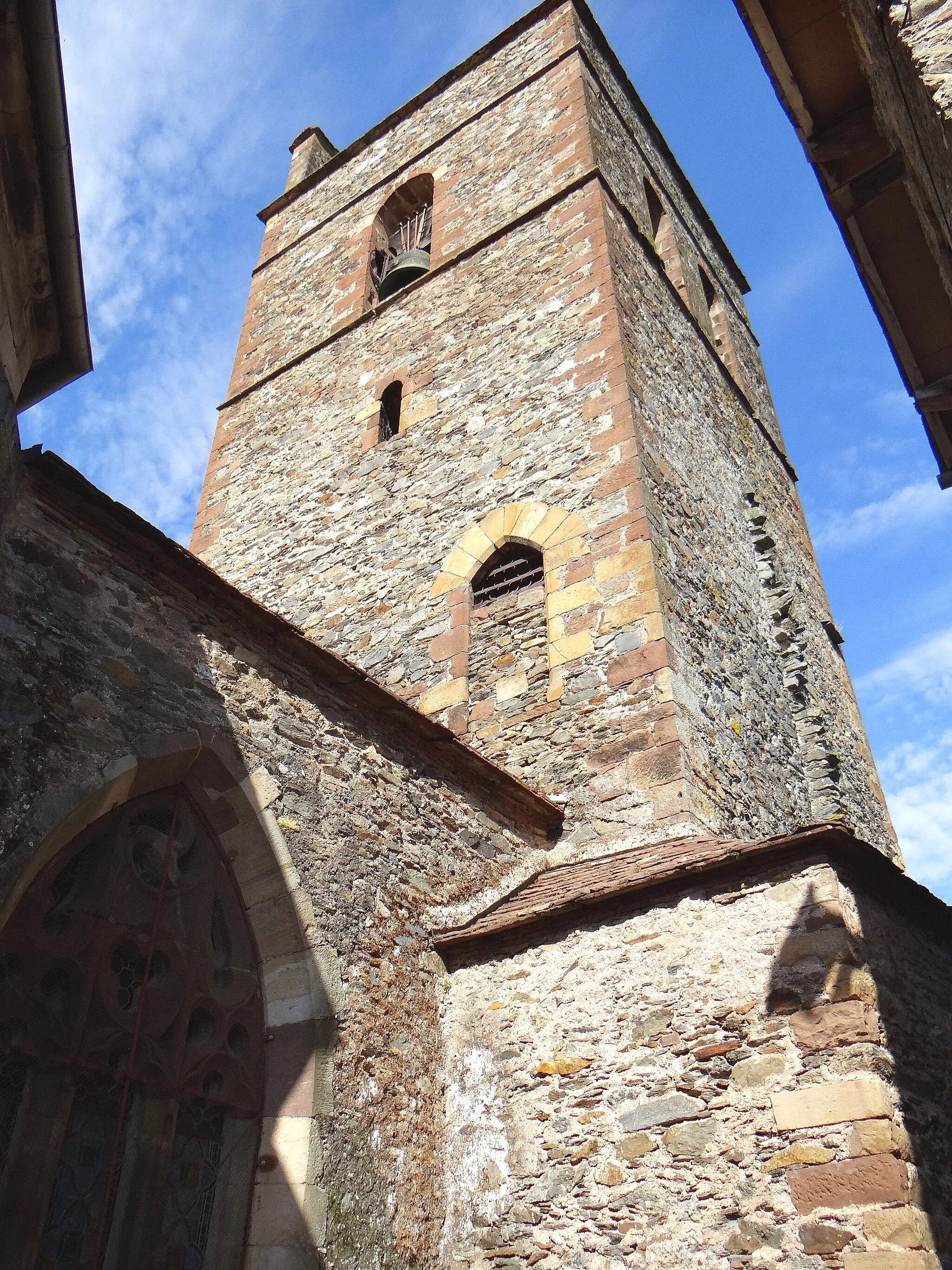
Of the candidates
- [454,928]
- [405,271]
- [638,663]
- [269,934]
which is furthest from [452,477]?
[269,934]

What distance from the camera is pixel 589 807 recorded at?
239 inches

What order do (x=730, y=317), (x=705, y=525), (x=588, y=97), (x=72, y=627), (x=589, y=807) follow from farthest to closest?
(x=730, y=317)
(x=588, y=97)
(x=705, y=525)
(x=589, y=807)
(x=72, y=627)

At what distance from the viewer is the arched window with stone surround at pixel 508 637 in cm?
683

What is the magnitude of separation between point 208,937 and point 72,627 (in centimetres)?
144

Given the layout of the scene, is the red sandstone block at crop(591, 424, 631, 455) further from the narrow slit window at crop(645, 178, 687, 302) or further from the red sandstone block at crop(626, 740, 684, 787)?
the narrow slit window at crop(645, 178, 687, 302)

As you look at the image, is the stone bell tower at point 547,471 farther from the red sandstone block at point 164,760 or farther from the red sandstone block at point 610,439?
the red sandstone block at point 164,760

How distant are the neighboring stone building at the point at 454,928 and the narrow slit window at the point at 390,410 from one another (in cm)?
221

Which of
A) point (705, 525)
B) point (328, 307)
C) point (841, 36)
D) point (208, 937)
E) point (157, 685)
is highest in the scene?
point (328, 307)

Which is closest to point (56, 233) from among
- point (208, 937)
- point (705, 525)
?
point (208, 937)

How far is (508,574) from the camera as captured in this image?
300 inches

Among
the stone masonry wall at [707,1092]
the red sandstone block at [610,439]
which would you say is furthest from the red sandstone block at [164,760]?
the red sandstone block at [610,439]

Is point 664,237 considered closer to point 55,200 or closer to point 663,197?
point 663,197

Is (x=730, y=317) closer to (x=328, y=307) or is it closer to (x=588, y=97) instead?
(x=588, y=97)

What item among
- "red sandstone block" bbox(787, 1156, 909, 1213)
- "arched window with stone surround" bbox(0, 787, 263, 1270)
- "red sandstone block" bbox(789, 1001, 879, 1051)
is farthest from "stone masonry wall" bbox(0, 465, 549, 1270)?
"red sandstone block" bbox(789, 1001, 879, 1051)
